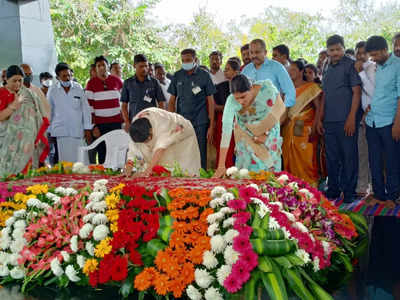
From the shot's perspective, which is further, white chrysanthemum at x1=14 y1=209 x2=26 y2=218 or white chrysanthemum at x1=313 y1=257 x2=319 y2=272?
white chrysanthemum at x1=14 y1=209 x2=26 y2=218

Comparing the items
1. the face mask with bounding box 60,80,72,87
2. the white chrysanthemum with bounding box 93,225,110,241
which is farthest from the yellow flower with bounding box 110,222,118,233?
the face mask with bounding box 60,80,72,87

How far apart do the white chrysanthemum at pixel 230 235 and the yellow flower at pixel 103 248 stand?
22.0 inches

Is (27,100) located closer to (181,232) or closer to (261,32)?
(181,232)

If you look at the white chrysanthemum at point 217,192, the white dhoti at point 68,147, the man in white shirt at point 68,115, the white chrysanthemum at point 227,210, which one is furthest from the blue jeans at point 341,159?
the white chrysanthemum at point 227,210

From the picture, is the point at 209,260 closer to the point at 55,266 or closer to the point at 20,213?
the point at 55,266

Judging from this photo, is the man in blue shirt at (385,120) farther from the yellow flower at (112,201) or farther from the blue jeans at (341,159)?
the yellow flower at (112,201)

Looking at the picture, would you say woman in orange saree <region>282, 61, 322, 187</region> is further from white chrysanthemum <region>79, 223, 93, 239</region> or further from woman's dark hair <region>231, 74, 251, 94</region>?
white chrysanthemum <region>79, 223, 93, 239</region>

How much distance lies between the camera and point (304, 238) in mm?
2260

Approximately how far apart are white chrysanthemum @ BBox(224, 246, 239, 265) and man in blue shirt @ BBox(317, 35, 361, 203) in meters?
3.26

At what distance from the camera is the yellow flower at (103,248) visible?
232 cm

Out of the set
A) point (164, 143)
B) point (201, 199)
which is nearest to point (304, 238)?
point (201, 199)

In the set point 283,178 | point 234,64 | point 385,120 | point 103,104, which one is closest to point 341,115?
point 385,120

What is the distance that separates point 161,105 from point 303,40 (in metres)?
11.7

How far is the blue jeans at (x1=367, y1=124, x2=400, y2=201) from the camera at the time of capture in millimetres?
4738
